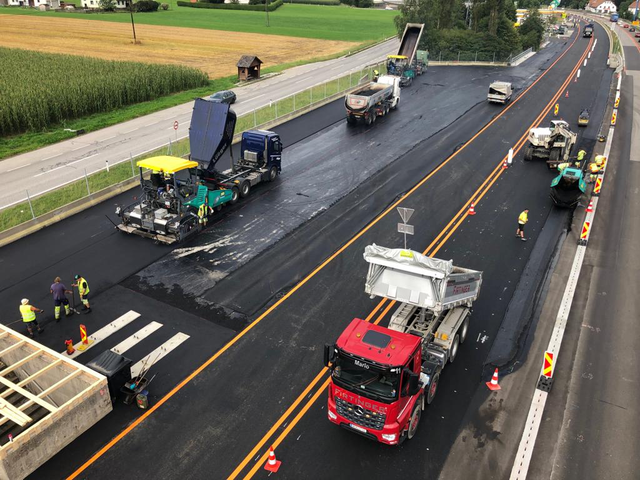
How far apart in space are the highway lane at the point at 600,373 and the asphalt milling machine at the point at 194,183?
50.9ft

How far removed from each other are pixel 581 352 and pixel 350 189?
1476 centimetres

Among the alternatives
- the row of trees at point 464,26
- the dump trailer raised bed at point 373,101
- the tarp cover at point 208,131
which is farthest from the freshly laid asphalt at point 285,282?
the row of trees at point 464,26

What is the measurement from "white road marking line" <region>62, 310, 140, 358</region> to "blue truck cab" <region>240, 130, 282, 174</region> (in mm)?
12769

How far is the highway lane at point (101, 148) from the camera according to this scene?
29.1 meters

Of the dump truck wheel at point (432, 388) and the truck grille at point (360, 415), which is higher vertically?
the truck grille at point (360, 415)

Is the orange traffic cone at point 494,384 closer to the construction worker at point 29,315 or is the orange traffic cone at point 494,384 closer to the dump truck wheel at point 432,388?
the dump truck wheel at point 432,388

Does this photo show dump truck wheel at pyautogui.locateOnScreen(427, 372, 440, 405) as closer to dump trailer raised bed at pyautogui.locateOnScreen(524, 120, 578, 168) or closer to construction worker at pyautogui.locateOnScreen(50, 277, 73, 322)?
construction worker at pyautogui.locateOnScreen(50, 277, 73, 322)

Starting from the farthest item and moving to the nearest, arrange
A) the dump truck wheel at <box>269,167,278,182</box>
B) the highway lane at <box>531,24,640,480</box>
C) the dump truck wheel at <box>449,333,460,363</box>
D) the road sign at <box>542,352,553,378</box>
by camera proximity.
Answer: the dump truck wheel at <box>269,167,278,182</box>, the dump truck wheel at <box>449,333,460,363</box>, the road sign at <box>542,352,553,378</box>, the highway lane at <box>531,24,640,480</box>

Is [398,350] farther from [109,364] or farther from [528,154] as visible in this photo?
[528,154]

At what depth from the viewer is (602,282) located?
19.4m

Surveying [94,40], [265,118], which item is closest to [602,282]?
[265,118]

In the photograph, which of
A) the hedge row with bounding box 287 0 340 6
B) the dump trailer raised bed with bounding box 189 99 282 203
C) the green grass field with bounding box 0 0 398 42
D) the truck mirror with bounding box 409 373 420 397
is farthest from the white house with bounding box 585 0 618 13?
the truck mirror with bounding box 409 373 420 397

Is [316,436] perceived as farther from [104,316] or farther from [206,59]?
[206,59]

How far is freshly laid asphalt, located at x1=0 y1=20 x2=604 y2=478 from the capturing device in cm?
1234
